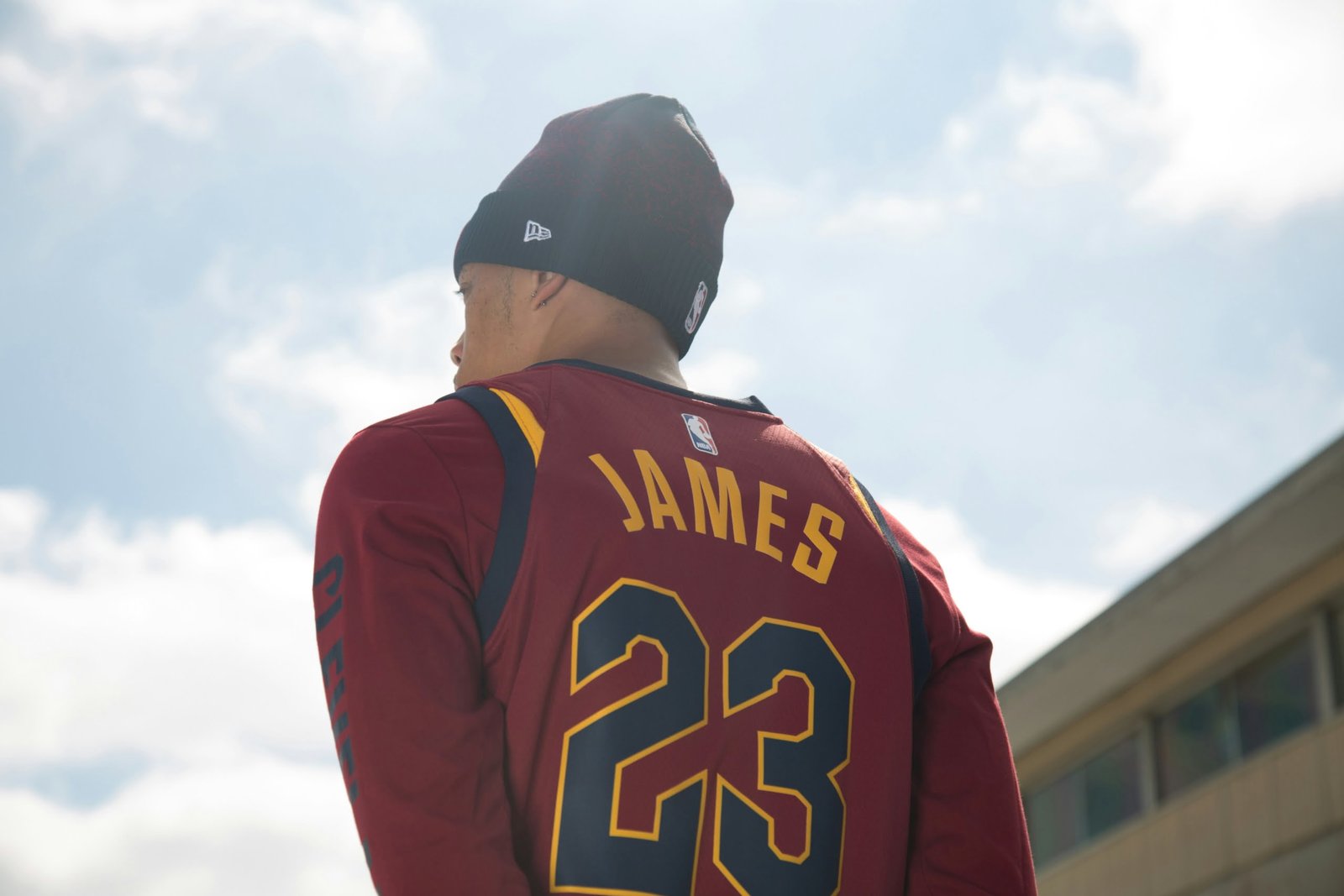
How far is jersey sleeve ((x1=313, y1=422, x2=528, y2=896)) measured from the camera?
1561 mm

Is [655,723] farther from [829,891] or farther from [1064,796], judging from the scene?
[1064,796]

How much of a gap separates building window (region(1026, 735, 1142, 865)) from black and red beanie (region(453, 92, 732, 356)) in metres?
12.6

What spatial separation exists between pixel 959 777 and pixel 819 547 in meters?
0.38

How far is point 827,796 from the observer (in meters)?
1.80

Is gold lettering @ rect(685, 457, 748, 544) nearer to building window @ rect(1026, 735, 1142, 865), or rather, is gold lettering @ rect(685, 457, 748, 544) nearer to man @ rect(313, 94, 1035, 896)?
man @ rect(313, 94, 1035, 896)

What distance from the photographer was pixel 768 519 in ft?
6.24

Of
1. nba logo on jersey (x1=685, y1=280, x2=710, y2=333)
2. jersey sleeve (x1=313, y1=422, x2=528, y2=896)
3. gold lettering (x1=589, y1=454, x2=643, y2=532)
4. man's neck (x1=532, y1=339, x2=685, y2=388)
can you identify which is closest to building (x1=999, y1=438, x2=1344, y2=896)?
nba logo on jersey (x1=685, y1=280, x2=710, y2=333)

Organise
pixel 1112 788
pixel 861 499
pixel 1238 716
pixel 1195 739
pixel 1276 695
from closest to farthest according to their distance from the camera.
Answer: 1. pixel 861 499
2. pixel 1276 695
3. pixel 1238 716
4. pixel 1195 739
5. pixel 1112 788

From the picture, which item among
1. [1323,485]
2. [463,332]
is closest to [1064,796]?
[1323,485]

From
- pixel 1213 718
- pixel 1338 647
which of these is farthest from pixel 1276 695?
pixel 1213 718

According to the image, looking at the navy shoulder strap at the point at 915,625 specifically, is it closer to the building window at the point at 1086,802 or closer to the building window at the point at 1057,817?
the building window at the point at 1086,802

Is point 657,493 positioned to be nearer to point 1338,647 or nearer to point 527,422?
point 527,422

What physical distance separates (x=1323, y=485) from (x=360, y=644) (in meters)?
10.1

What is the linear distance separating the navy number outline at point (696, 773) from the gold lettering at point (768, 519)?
0.33 feet
